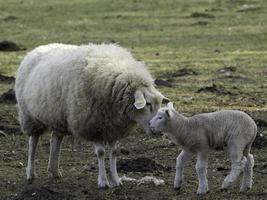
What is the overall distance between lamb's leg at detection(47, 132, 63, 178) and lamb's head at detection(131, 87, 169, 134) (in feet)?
5.28

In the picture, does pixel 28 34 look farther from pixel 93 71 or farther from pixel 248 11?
pixel 93 71

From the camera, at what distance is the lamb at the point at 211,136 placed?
1011 cm

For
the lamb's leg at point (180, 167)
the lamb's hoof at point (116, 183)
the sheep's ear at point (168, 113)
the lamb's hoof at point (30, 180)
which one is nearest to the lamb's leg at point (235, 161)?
the lamb's leg at point (180, 167)

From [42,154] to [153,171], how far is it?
2466 millimetres

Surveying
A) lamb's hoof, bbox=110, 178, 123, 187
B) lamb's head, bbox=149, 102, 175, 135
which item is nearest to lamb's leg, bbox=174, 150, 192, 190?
lamb's head, bbox=149, 102, 175, 135

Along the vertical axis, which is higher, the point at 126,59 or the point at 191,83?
the point at 126,59

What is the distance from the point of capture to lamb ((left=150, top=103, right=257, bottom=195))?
1011 centimetres

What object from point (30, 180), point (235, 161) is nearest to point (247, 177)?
point (235, 161)

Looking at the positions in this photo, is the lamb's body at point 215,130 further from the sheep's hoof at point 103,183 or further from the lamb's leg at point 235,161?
the sheep's hoof at point 103,183

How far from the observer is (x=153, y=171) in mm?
11992

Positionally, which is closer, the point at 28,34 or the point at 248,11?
the point at 28,34

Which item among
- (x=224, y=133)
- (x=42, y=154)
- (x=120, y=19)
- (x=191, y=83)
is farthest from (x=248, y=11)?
(x=224, y=133)

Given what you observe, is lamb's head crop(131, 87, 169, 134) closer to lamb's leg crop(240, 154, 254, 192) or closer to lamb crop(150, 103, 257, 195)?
lamb crop(150, 103, 257, 195)

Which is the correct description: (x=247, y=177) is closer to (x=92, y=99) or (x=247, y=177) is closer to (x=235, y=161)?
(x=235, y=161)
